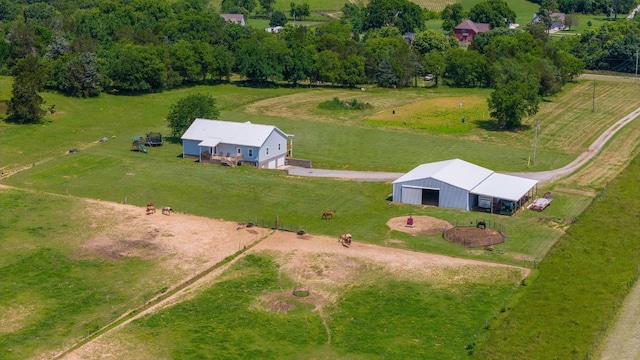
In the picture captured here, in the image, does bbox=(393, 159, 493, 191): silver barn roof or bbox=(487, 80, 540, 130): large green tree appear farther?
bbox=(487, 80, 540, 130): large green tree

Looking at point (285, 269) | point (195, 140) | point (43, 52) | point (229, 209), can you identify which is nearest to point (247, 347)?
point (285, 269)


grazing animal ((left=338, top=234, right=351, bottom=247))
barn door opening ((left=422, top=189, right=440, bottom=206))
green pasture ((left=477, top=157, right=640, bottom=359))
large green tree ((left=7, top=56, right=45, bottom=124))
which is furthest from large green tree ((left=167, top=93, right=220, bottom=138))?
green pasture ((left=477, top=157, right=640, bottom=359))

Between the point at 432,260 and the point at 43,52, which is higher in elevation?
the point at 43,52

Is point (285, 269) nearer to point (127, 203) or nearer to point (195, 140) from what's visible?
point (127, 203)

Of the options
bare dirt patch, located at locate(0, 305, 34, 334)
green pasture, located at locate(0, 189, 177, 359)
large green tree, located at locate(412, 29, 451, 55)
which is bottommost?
bare dirt patch, located at locate(0, 305, 34, 334)

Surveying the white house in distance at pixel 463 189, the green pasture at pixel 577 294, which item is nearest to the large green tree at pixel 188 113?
the white house in distance at pixel 463 189

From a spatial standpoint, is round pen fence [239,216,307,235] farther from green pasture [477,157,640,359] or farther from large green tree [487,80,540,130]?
large green tree [487,80,540,130]
